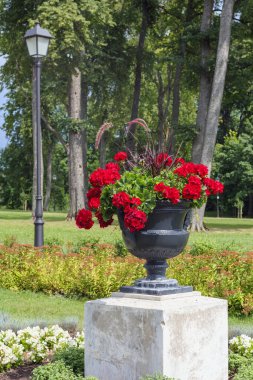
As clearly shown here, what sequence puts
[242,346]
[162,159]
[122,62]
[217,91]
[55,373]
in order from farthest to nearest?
[122,62] < [217,91] < [242,346] < [162,159] < [55,373]

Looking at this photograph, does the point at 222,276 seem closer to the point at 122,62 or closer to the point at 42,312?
the point at 42,312

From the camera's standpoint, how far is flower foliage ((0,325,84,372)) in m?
6.25

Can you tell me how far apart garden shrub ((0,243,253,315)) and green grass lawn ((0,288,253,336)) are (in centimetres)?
27

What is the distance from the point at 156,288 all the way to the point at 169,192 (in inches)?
31.2

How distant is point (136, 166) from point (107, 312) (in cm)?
128

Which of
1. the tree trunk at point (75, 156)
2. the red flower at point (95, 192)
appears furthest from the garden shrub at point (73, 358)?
the tree trunk at point (75, 156)

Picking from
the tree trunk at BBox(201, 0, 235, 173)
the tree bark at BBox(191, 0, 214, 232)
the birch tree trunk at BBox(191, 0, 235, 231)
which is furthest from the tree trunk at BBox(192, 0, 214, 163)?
the tree trunk at BBox(201, 0, 235, 173)

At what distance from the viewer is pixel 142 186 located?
17.6ft

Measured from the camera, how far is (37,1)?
91.5ft

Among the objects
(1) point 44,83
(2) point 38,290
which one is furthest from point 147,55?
(2) point 38,290

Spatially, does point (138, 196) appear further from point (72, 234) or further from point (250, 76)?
point (250, 76)

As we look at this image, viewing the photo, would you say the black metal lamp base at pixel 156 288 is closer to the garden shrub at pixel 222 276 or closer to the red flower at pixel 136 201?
the red flower at pixel 136 201

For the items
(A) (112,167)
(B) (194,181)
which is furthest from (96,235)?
(B) (194,181)

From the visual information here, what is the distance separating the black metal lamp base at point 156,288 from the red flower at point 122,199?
0.70 m
